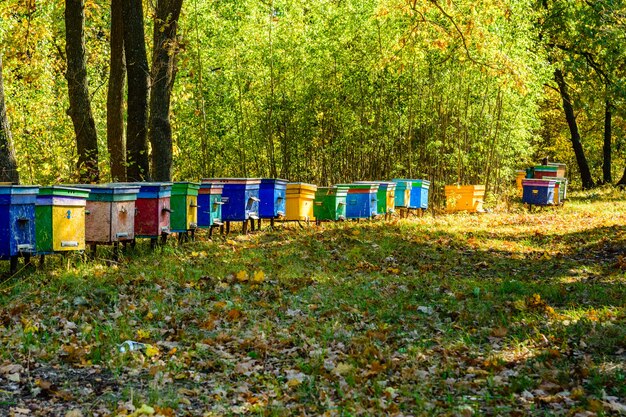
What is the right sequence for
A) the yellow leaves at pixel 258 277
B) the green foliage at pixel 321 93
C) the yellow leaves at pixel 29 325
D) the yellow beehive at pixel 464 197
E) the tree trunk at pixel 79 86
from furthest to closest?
1. the yellow beehive at pixel 464 197
2. the green foliage at pixel 321 93
3. the tree trunk at pixel 79 86
4. the yellow leaves at pixel 258 277
5. the yellow leaves at pixel 29 325

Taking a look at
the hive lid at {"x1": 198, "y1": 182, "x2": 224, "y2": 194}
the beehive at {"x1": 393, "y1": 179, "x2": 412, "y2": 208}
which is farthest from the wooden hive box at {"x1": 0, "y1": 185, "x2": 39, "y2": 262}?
the beehive at {"x1": 393, "y1": 179, "x2": 412, "y2": 208}

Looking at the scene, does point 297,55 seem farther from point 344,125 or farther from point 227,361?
point 227,361

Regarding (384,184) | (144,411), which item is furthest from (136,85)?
(144,411)

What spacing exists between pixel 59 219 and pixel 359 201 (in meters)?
10.3

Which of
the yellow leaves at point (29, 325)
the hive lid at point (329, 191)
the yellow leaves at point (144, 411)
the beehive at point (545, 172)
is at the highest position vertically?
the beehive at point (545, 172)

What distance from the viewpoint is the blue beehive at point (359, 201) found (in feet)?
63.8

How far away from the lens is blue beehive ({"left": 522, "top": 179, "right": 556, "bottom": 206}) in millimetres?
24422

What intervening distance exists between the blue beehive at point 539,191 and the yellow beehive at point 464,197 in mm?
1408

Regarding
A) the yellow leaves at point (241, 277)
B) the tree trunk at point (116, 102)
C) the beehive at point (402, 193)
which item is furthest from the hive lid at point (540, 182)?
the yellow leaves at point (241, 277)

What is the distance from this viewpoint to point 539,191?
24.5m

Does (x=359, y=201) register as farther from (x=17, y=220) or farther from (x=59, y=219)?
(x=17, y=220)

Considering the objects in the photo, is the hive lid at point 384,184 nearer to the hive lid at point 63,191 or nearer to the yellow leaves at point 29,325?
the hive lid at point 63,191

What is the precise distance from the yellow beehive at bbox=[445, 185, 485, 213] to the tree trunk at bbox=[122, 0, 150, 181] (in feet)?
35.9

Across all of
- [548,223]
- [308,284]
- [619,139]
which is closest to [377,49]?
[548,223]
